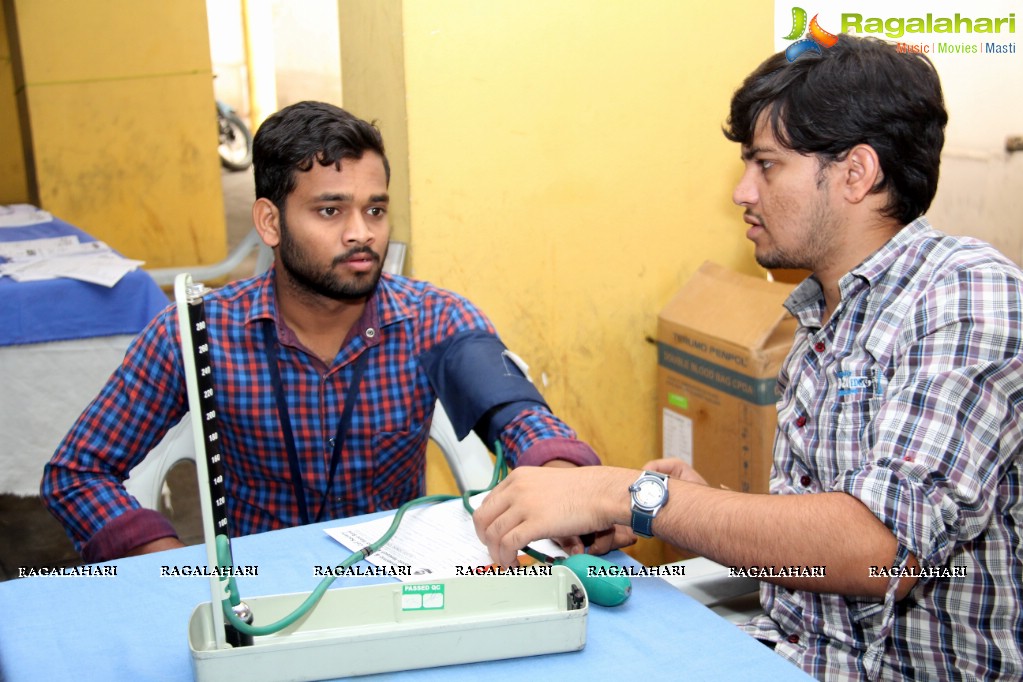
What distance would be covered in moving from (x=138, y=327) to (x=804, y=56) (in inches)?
104

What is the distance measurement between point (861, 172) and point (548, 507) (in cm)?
77

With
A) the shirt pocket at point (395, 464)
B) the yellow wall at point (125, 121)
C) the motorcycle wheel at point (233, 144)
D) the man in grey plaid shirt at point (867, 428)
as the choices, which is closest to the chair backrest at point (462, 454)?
the shirt pocket at point (395, 464)

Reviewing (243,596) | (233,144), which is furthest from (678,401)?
(233,144)

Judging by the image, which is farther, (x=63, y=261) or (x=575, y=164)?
(x=63, y=261)

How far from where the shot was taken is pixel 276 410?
77.1 inches

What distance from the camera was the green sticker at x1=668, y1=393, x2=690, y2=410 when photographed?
3089mm

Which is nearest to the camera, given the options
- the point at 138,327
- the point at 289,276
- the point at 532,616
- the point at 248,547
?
the point at 532,616

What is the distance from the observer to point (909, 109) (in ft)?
5.46

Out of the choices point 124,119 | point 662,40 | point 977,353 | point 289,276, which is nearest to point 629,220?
point 662,40

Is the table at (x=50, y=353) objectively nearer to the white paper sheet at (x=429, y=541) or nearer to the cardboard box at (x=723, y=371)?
the cardboard box at (x=723, y=371)

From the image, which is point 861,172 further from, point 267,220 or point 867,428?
point 267,220

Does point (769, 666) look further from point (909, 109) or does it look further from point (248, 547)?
point (909, 109)

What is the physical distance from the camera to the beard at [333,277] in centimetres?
197

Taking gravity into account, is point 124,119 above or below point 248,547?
above
